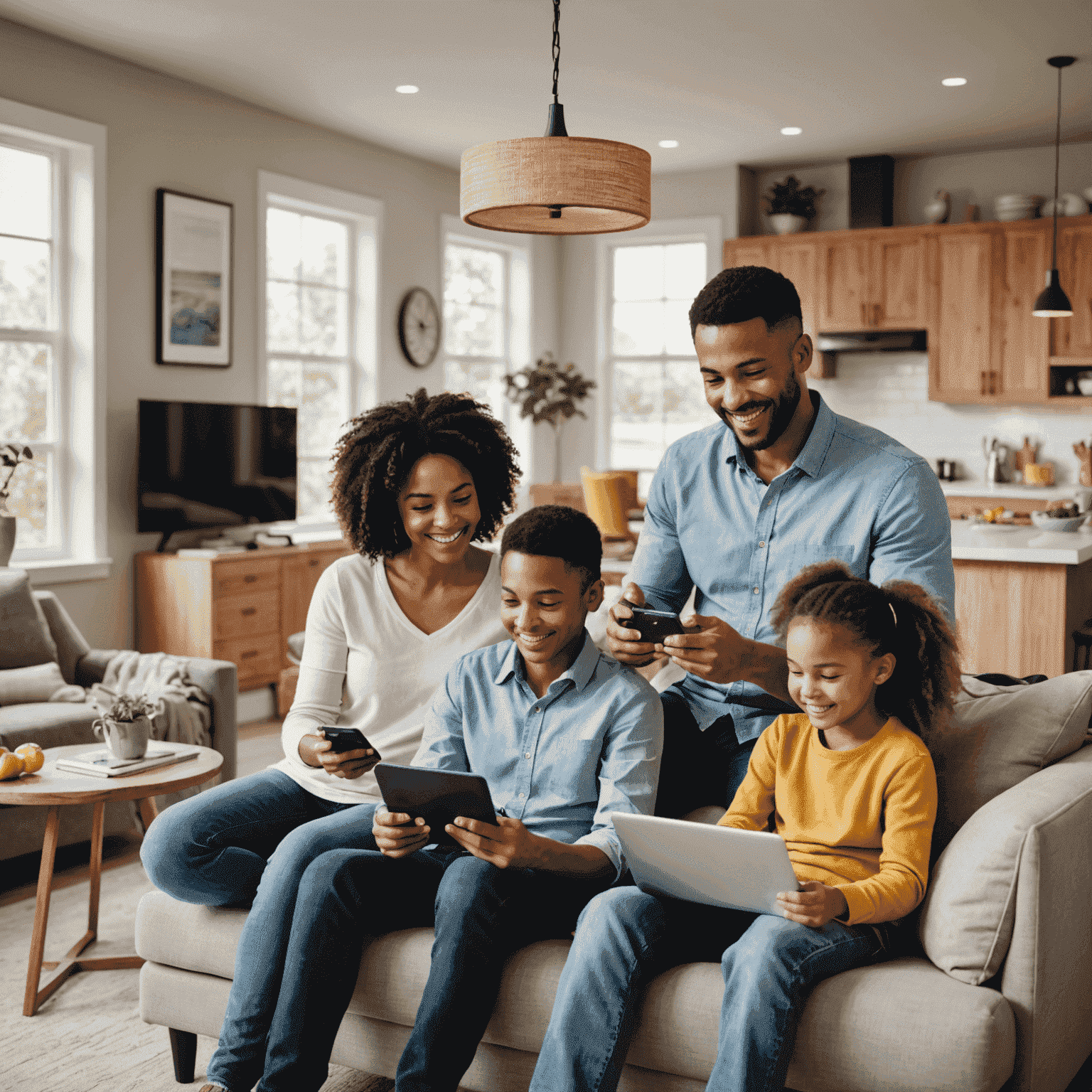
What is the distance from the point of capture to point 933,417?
7438 millimetres

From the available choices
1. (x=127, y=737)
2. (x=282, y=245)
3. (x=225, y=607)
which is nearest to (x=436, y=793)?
(x=127, y=737)

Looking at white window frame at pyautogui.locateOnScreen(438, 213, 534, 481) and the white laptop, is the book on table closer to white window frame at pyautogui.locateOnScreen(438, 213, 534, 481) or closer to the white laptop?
the white laptop

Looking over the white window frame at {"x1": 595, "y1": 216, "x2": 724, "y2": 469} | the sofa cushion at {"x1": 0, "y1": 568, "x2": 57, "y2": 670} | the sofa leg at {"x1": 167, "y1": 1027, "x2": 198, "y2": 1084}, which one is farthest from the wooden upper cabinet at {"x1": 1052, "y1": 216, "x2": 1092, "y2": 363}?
the sofa leg at {"x1": 167, "y1": 1027, "x2": 198, "y2": 1084}

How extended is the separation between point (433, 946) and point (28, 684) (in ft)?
7.96

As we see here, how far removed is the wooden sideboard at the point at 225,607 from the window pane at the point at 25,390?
72 cm

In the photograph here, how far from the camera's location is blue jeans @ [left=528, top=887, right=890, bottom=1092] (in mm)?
1590

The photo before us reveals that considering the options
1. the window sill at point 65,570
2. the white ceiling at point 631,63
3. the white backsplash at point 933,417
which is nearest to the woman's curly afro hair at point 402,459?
the white ceiling at point 631,63

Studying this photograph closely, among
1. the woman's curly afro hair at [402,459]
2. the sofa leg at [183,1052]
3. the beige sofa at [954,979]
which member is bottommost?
the sofa leg at [183,1052]

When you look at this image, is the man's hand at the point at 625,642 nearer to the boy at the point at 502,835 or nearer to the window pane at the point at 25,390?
the boy at the point at 502,835

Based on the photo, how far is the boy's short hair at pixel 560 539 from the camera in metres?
2.00

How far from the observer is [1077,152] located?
23.1 ft

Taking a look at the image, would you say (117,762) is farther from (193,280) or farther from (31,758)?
(193,280)

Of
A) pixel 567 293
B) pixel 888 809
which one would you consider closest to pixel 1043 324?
pixel 567 293

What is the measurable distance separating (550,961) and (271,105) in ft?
17.0
